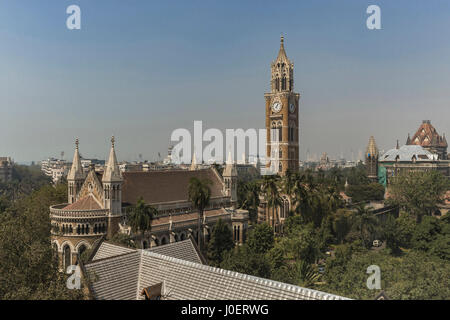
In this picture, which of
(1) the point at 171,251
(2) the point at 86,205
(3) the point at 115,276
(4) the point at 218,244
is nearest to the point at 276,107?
(4) the point at 218,244

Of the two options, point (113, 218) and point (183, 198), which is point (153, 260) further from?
point (183, 198)

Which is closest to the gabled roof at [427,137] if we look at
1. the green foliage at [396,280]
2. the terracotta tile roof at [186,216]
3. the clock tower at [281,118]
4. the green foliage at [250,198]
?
the clock tower at [281,118]

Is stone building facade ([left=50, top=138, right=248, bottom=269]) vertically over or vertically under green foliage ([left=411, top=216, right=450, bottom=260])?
over

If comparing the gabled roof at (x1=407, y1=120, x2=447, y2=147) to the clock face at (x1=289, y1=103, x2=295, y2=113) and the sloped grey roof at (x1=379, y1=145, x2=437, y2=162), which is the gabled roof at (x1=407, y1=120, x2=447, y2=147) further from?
the clock face at (x1=289, y1=103, x2=295, y2=113)

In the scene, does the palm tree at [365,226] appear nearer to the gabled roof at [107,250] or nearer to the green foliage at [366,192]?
the gabled roof at [107,250]

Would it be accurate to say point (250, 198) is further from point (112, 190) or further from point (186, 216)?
point (112, 190)

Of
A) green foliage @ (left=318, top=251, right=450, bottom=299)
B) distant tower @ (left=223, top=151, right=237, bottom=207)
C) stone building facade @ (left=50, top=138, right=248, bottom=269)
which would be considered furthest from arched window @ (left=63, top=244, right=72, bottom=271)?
green foliage @ (left=318, top=251, right=450, bottom=299)
